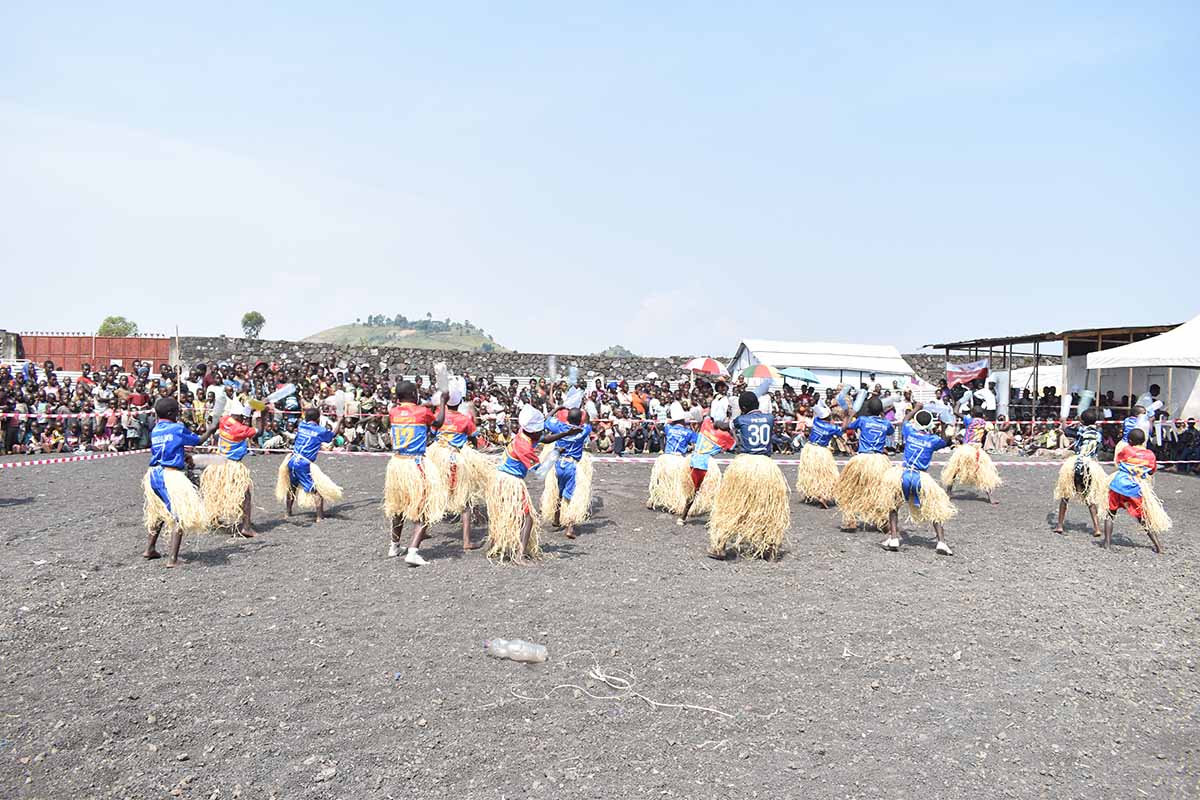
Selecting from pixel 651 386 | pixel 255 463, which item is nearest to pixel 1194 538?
pixel 651 386

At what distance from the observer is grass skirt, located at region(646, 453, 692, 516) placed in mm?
10812

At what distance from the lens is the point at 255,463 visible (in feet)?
54.6

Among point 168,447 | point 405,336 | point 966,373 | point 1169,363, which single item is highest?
point 405,336

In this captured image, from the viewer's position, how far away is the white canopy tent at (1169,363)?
1930cm

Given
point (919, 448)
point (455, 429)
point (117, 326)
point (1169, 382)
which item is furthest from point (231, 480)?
point (117, 326)

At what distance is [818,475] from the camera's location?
476 inches

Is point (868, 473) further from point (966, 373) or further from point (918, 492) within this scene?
point (966, 373)

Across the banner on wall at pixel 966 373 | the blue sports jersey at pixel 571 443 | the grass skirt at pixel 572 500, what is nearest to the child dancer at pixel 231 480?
the grass skirt at pixel 572 500

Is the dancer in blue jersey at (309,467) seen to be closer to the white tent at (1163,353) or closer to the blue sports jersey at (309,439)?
the blue sports jersey at (309,439)

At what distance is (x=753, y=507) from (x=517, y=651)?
3466 mm

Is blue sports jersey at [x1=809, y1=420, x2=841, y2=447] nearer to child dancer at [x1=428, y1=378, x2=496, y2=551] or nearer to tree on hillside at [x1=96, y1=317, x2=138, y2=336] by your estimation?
child dancer at [x1=428, y1=378, x2=496, y2=551]

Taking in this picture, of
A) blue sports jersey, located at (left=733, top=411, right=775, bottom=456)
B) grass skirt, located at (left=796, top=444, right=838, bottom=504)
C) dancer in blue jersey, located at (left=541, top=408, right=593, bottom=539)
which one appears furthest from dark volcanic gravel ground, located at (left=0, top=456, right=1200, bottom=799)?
grass skirt, located at (left=796, top=444, right=838, bottom=504)

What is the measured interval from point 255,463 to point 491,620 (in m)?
11.9

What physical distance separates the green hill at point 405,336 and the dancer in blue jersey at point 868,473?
283 feet
